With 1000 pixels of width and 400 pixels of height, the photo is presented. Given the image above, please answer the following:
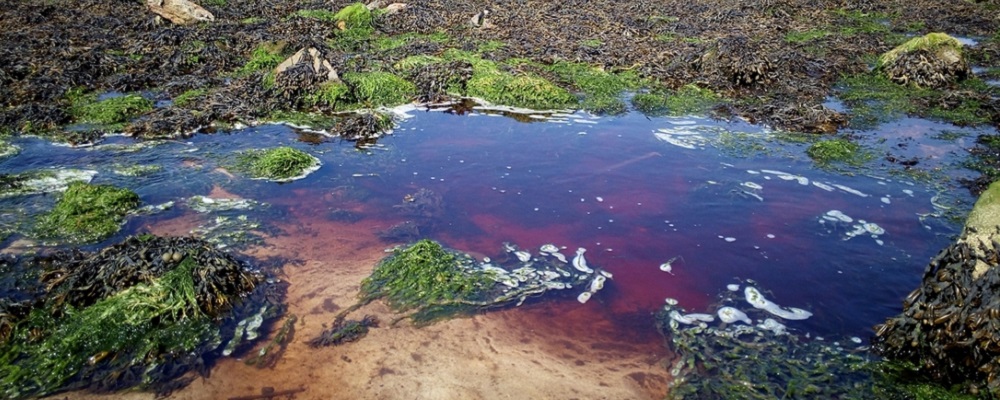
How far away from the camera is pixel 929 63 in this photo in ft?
36.7

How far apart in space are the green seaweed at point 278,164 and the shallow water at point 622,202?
0.23m

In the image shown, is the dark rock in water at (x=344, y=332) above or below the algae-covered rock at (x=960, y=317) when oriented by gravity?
below

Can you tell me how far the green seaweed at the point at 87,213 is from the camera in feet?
19.9

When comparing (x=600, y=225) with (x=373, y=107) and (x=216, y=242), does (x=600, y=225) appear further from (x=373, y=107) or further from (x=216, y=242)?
(x=373, y=107)

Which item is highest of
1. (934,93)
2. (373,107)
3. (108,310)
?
(934,93)

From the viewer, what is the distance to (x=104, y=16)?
640 inches

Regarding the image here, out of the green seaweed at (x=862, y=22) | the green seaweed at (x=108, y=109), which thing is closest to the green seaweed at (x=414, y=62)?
the green seaweed at (x=108, y=109)

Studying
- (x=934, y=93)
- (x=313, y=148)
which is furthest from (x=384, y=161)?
(x=934, y=93)

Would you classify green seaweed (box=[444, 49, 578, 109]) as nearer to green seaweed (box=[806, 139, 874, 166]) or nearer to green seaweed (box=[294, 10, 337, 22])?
green seaweed (box=[806, 139, 874, 166])

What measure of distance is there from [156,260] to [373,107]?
5652mm

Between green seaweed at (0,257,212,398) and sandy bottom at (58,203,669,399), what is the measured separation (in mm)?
364

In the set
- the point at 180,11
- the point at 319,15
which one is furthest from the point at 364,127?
the point at 180,11

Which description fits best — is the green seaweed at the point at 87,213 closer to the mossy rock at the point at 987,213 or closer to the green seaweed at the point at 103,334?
the green seaweed at the point at 103,334

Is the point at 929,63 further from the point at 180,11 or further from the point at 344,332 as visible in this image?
the point at 180,11
